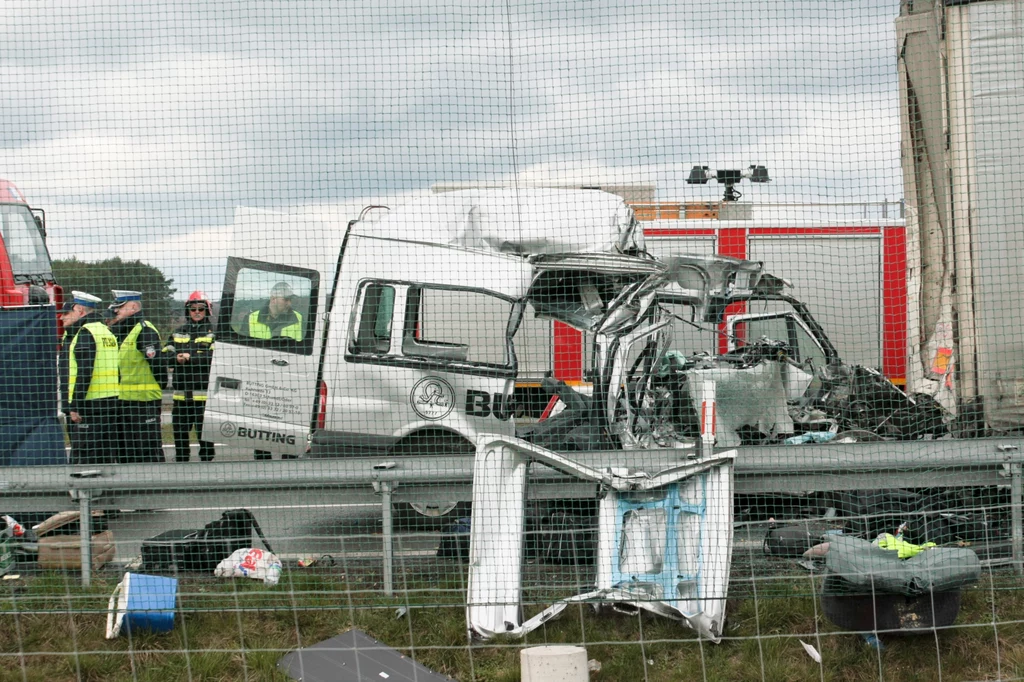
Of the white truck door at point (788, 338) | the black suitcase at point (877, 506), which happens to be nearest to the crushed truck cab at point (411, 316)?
the white truck door at point (788, 338)

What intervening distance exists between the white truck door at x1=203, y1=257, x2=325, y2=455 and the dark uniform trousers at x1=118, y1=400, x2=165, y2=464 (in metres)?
0.39

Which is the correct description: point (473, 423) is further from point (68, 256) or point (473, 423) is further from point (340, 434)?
point (68, 256)

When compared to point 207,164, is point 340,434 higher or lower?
lower

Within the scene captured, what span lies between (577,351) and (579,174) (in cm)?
180

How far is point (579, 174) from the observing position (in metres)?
5.19

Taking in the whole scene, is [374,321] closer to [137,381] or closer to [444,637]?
[137,381]

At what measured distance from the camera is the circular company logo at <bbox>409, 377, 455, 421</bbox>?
6.62m

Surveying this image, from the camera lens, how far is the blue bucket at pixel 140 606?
4668mm

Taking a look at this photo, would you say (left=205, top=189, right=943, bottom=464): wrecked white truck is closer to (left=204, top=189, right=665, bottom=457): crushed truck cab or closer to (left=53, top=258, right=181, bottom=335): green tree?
(left=204, top=189, right=665, bottom=457): crushed truck cab

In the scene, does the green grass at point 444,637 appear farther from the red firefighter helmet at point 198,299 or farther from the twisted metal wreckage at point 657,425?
the red firefighter helmet at point 198,299

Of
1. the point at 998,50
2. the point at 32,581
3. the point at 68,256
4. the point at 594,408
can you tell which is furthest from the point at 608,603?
the point at 998,50

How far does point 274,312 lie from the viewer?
22.4 feet

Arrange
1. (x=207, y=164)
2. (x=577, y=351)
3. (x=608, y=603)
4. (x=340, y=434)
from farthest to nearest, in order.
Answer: (x=577, y=351) → (x=340, y=434) → (x=207, y=164) → (x=608, y=603)

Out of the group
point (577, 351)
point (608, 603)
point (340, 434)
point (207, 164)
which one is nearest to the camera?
point (608, 603)
